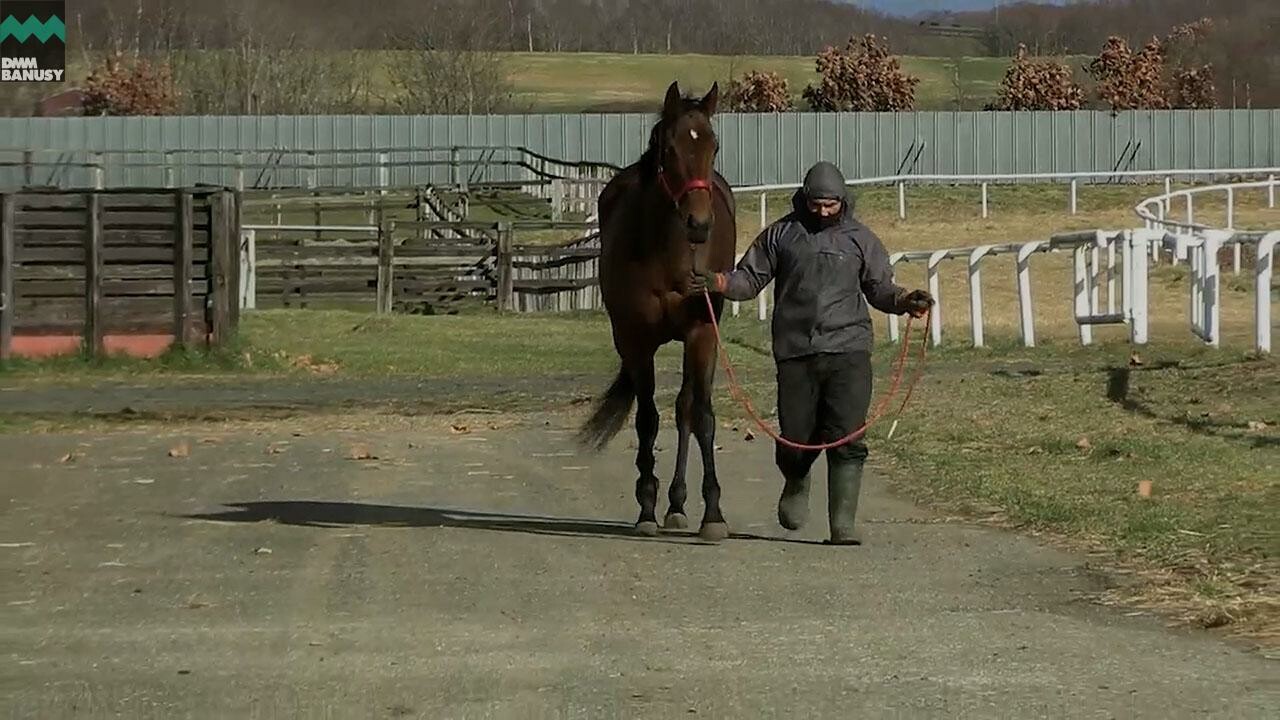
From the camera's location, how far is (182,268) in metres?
22.9

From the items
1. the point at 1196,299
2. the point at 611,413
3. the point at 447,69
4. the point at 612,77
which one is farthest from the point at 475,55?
the point at 611,413

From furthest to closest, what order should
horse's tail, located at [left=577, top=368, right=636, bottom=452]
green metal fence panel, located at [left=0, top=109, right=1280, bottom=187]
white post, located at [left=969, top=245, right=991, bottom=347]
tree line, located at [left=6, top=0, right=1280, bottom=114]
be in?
1. tree line, located at [left=6, top=0, right=1280, bottom=114]
2. green metal fence panel, located at [left=0, top=109, right=1280, bottom=187]
3. white post, located at [left=969, top=245, right=991, bottom=347]
4. horse's tail, located at [left=577, top=368, right=636, bottom=452]

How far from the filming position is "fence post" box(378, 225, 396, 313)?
34.2 meters

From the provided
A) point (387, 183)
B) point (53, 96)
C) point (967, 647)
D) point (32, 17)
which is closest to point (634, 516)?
point (967, 647)

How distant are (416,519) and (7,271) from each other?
12.8 m

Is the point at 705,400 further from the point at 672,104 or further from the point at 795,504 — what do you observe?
the point at 672,104

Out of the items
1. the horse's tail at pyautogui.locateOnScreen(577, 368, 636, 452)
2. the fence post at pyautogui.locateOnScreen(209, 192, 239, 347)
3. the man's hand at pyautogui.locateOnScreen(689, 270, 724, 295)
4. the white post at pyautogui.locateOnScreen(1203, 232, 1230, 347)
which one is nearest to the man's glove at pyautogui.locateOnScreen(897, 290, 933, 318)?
the man's hand at pyautogui.locateOnScreen(689, 270, 724, 295)

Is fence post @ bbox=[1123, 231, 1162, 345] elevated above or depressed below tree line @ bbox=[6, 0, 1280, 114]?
below

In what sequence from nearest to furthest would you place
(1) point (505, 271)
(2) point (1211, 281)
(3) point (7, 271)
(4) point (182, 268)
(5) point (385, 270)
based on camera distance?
(2) point (1211, 281)
(3) point (7, 271)
(4) point (182, 268)
(5) point (385, 270)
(1) point (505, 271)

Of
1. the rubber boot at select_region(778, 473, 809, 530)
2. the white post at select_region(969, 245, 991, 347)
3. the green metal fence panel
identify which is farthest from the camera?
the green metal fence panel

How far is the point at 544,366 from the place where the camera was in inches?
928

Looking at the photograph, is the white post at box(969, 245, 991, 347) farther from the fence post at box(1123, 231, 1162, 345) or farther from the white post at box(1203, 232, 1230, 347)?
the white post at box(1203, 232, 1230, 347)

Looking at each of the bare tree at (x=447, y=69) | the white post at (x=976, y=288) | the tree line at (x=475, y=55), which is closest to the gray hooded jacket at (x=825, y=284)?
the white post at (x=976, y=288)

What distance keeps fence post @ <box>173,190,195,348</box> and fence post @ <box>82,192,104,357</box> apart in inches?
31.8
